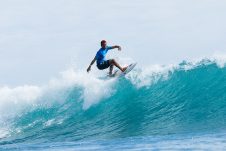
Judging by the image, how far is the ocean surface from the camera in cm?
1466

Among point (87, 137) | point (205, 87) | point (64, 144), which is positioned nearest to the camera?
point (64, 144)

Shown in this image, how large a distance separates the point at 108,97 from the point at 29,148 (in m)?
7.20

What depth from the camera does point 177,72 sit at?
74.7 ft

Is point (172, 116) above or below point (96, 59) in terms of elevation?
below

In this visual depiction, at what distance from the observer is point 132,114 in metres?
19.0

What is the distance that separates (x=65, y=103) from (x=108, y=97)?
89.0 inches

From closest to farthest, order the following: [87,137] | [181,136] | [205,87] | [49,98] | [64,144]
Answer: [181,136]
[64,144]
[87,137]
[205,87]
[49,98]

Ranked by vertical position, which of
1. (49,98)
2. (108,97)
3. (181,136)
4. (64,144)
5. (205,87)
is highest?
(49,98)

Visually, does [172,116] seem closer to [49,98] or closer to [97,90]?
[97,90]

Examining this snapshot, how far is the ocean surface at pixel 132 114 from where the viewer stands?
48.1ft

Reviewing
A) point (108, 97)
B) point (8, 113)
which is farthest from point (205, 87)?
point (8, 113)

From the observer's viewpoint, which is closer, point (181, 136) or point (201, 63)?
point (181, 136)

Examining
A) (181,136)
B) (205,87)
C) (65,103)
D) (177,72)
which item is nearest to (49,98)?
(65,103)

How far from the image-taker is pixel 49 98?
25953 mm
